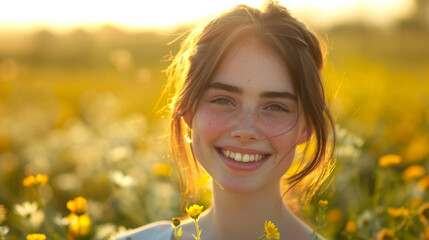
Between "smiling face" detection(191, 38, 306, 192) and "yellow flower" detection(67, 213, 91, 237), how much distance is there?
2.44ft

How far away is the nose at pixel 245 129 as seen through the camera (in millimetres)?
1938

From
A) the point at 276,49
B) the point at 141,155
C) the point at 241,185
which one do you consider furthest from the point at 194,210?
the point at 141,155

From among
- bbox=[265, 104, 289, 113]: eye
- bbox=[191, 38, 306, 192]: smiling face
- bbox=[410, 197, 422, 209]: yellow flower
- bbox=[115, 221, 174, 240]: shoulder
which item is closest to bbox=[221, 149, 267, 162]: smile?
bbox=[191, 38, 306, 192]: smiling face

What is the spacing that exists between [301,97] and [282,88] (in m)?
0.09

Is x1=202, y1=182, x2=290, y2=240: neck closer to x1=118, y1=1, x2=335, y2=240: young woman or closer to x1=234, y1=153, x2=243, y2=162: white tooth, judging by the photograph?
x1=118, y1=1, x2=335, y2=240: young woman

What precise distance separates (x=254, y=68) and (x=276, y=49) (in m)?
0.11

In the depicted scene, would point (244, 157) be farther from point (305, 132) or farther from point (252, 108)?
point (305, 132)

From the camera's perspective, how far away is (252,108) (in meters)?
1.97

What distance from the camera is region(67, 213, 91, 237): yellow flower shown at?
2.45 m

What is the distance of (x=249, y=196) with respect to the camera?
85.0 inches

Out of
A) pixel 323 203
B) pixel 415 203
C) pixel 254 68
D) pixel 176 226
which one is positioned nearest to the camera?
pixel 176 226

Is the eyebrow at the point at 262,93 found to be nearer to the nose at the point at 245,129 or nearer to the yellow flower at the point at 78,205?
the nose at the point at 245,129

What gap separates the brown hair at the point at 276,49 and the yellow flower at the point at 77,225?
0.65m

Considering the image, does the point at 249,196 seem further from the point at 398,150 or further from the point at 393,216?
the point at 398,150
